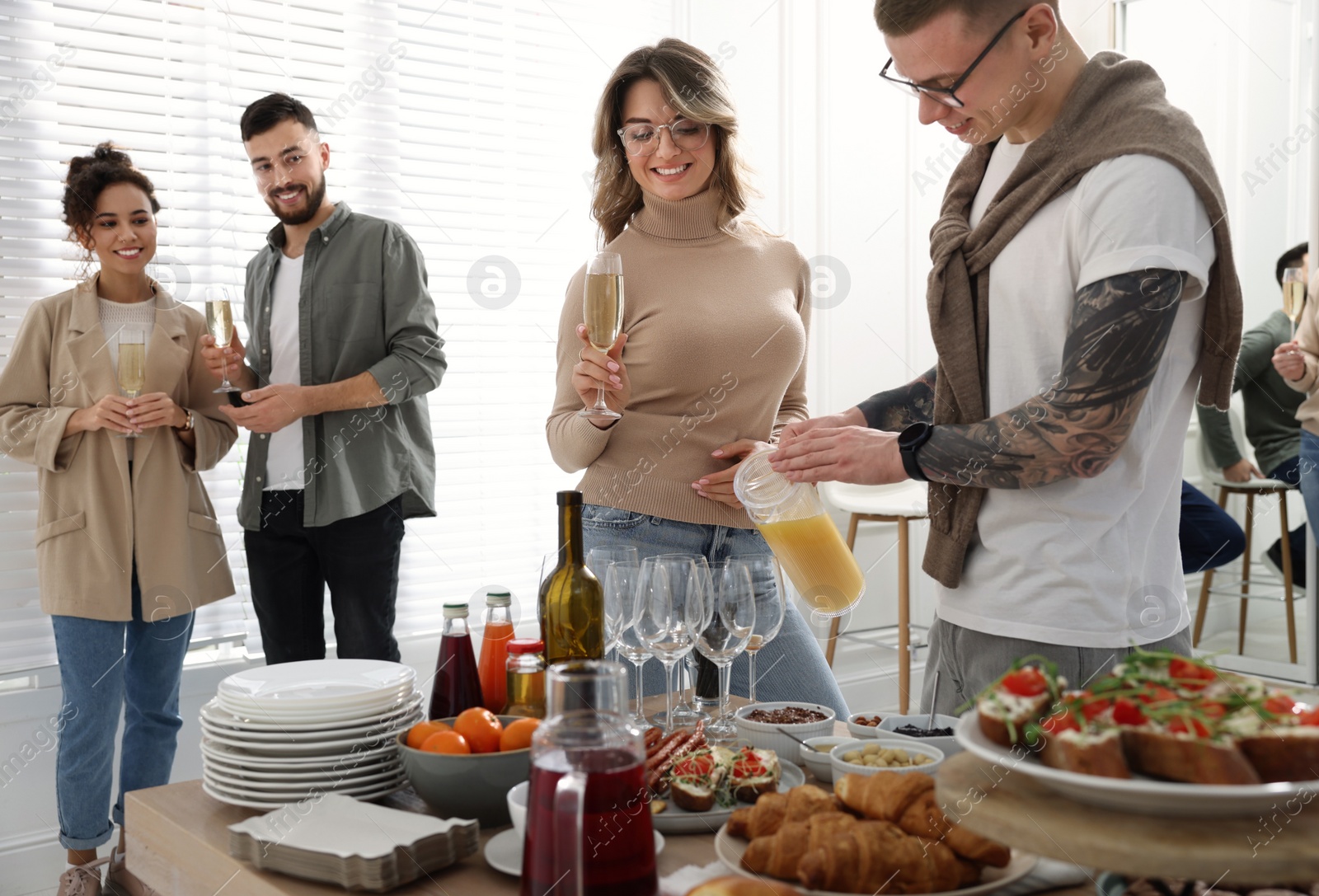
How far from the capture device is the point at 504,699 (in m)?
1.36

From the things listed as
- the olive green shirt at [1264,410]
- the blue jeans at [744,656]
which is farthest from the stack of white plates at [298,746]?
the olive green shirt at [1264,410]

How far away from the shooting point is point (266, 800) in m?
1.10

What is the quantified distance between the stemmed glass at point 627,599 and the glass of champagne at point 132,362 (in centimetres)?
163

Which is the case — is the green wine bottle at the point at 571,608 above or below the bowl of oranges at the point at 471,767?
above

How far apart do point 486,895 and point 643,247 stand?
1.38 m

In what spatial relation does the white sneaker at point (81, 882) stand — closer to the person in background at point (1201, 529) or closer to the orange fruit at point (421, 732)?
the orange fruit at point (421, 732)

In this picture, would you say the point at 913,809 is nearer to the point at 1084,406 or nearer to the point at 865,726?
the point at 865,726

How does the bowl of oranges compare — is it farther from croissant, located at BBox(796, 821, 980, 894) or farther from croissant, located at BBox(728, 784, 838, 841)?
croissant, located at BBox(796, 821, 980, 894)

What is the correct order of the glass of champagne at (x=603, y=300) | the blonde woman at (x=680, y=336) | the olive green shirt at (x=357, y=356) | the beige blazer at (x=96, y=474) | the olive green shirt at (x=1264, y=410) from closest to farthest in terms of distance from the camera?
the glass of champagne at (x=603, y=300)
the blonde woman at (x=680, y=336)
the beige blazer at (x=96, y=474)
the olive green shirt at (x=357, y=356)
the olive green shirt at (x=1264, y=410)

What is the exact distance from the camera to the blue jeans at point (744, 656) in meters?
1.72

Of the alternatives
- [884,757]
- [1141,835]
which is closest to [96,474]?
[884,757]

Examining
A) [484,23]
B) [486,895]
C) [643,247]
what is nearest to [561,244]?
[484,23]

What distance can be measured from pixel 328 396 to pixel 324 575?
1.64 feet

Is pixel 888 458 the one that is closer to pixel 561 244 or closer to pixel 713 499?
pixel 713 499
